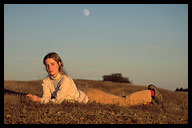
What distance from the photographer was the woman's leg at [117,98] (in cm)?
669

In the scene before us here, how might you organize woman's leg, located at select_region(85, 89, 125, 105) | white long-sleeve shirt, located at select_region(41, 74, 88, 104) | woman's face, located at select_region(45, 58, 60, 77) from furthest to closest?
woman's leg, located at select_region(85, 89, 125, 105), woman's face, located at select_region(45, 58, 60, 77), white long-sleeve shirt, located at select_region(41, 74, 88, 104)

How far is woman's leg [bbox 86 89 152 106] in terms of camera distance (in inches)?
263

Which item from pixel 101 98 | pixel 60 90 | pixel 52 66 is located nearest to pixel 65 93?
pixel 60 90

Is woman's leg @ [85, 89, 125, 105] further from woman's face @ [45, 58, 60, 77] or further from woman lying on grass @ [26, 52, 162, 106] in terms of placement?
woman's face @ [45, 58, 60, 77]

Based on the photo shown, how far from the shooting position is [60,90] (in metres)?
5.86

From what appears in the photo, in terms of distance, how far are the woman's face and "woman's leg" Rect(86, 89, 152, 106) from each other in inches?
39.9

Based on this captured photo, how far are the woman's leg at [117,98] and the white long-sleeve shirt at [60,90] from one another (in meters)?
0.28

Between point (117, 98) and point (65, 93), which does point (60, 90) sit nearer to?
point (65, 93)

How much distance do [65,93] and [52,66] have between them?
27.4 inches

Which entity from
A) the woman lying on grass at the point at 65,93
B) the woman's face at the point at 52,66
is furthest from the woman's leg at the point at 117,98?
the woman's face at the point at 52,66

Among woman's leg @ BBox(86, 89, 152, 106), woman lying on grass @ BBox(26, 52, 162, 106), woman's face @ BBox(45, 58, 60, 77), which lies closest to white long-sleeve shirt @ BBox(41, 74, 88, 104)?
woman lying on grass @ BBox(26, 52, 162, 106)
